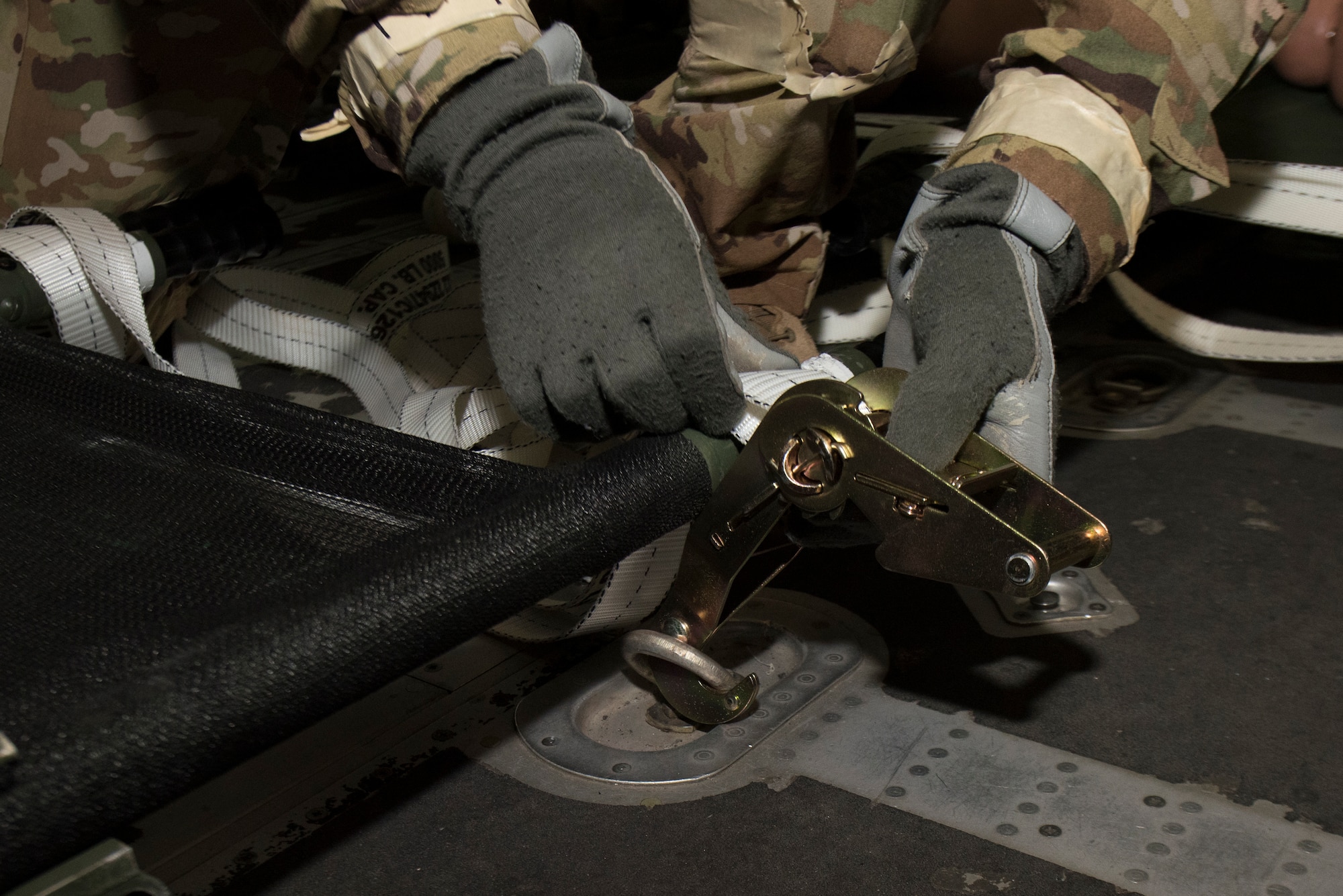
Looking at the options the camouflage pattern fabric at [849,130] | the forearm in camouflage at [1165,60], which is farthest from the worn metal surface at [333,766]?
the forearm in camouflage at [1165,60]

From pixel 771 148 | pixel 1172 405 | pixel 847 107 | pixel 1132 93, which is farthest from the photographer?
pixel 1172 405

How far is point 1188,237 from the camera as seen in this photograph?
209 cm

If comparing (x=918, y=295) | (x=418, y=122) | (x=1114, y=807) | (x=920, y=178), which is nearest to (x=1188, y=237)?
(x=920, y=178)

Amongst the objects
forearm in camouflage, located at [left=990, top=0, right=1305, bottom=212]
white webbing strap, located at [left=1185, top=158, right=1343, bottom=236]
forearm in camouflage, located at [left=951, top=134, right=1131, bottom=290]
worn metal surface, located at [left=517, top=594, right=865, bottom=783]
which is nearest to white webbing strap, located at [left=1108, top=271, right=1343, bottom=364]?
white webbing strap, located at [left=1185, top=158, right=1343, bottom=236]

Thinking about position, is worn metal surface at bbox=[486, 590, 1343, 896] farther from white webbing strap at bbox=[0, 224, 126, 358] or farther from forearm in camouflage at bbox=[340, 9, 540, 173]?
white webbing strap at bbox=[0, 224, 126, 358]

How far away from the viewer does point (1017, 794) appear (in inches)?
34.7

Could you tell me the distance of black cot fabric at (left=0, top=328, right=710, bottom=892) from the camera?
1.72 feet

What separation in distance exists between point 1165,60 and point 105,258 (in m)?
1.11

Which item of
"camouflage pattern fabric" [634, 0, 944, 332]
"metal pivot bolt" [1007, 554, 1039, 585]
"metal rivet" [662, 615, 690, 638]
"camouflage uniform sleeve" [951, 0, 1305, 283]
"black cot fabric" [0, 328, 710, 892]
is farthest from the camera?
"camouflage pattern fabric" [634, 0, 944, 332]

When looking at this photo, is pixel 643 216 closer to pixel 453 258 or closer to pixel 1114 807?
pixel 1114 807

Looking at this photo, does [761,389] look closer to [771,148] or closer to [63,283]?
[771,148]

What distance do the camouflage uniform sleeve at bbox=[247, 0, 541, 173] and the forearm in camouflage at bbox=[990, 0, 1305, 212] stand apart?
0.55 meters

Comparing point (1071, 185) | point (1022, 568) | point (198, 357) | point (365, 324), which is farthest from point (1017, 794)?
point (198, 357)

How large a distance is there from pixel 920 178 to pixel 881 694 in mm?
870
